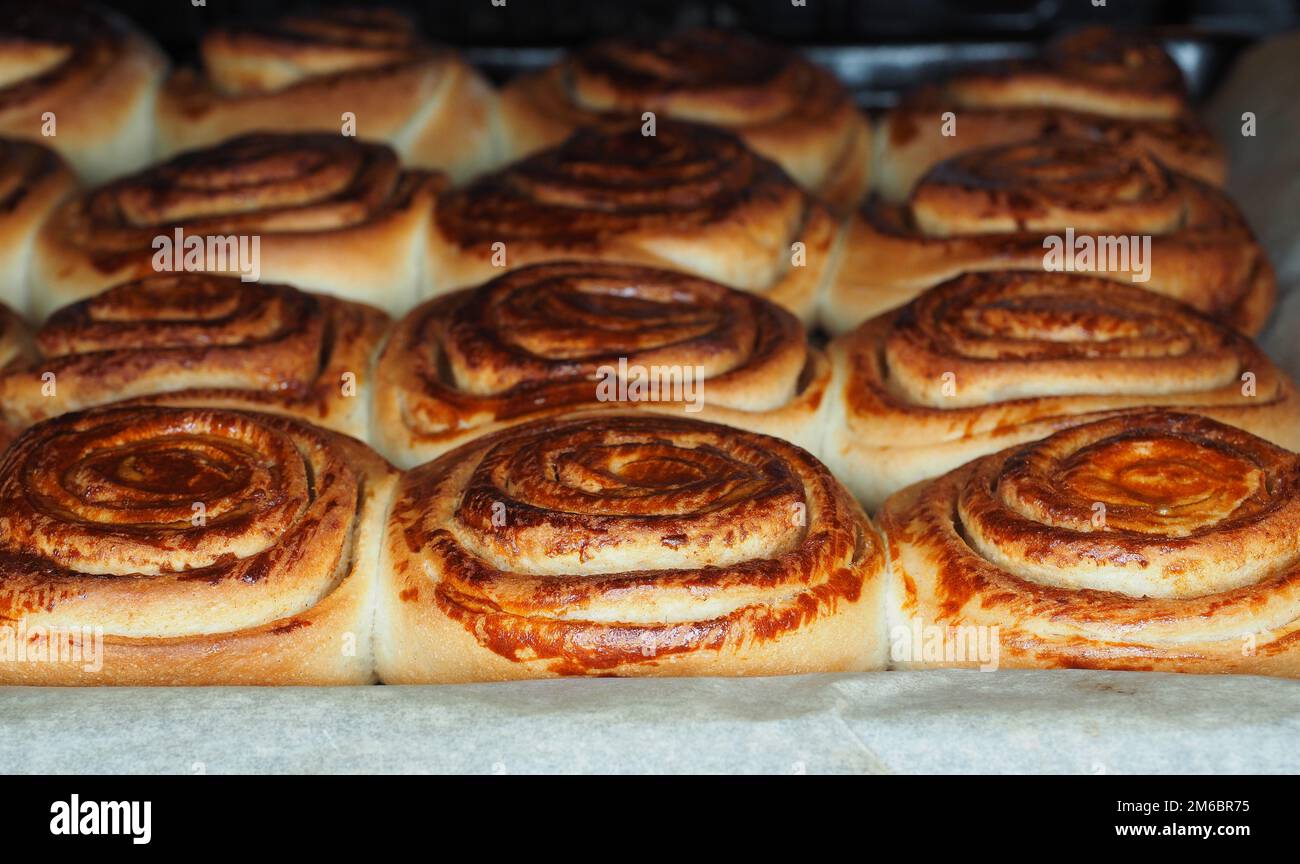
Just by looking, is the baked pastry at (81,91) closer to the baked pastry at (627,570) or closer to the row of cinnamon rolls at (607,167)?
the row of cinnamon rolls at (607,167)

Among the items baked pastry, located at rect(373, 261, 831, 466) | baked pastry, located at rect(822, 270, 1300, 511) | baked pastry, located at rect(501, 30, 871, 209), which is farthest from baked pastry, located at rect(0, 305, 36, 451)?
baked pastry, located at rect(822, 270, 1300, 511)

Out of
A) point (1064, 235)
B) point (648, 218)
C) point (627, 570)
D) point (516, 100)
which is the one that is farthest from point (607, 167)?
point (627, 570)

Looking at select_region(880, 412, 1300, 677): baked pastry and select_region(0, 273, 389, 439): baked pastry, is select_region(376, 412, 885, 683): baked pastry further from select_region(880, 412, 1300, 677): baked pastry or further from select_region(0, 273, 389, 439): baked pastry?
select_region(0, 273, 389, 439): baked pastry
